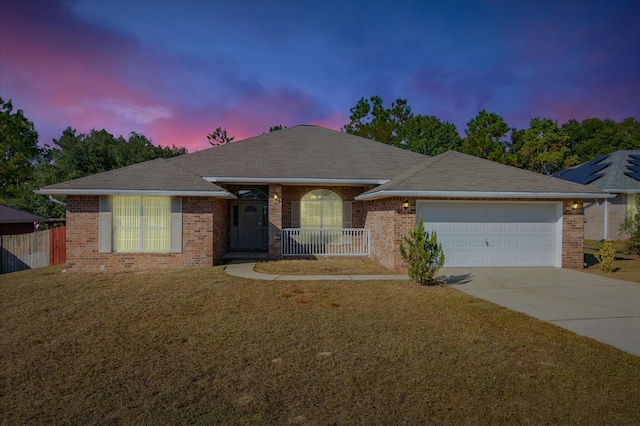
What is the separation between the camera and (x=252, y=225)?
50.6ft

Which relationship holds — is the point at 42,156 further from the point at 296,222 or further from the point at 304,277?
the point at 304,277

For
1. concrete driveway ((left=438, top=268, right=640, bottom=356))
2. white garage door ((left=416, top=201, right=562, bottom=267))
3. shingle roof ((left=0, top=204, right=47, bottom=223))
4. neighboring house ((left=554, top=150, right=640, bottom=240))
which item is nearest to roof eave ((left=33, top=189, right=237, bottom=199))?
shingle roof ((left=0, top=204, right=47, bottom=223))

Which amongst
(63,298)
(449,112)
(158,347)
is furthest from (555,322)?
(449,112)

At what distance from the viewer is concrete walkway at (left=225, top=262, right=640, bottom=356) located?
18.4 feet

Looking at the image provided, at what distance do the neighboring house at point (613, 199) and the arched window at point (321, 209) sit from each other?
47.0 ft

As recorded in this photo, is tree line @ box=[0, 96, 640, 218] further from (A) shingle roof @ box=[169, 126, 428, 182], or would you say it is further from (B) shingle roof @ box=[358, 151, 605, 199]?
(B) shingle roof @ box=[358, 151, 605, 199]

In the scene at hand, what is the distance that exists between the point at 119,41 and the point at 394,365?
13521 mm

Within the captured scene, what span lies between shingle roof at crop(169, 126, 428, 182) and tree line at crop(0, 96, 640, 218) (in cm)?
1352

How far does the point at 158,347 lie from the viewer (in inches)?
188

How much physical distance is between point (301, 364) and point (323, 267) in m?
7.22

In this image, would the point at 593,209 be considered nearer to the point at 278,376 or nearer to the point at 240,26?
the point at 240,26

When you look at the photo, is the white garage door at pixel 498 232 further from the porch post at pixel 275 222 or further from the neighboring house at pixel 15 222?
the neighboring house at pixel 15 222

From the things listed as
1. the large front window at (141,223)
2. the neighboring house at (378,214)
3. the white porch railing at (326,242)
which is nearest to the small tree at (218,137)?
the neighboring house at (378,214)

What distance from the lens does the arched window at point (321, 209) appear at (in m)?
14.4
